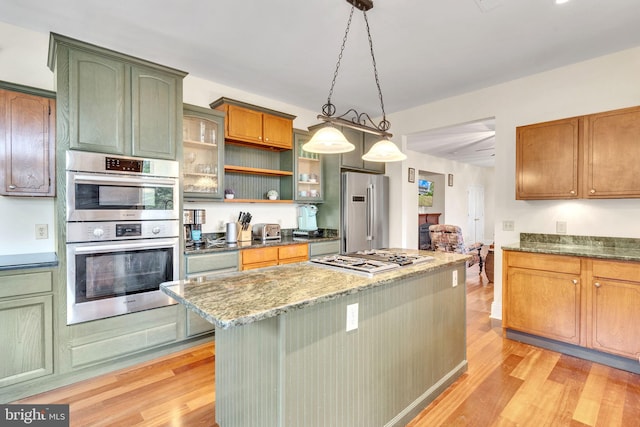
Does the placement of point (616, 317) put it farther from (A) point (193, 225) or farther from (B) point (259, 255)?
(A) point (193, 225)

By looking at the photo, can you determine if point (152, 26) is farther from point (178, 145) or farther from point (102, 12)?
point (178, 145)

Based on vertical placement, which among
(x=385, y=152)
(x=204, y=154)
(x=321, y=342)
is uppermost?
(x=204, y=154)

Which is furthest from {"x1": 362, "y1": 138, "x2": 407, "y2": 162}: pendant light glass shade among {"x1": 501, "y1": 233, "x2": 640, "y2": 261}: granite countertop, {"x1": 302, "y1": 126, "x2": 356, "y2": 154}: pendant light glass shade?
{"x1": 501, "y1": 233, "x2": 640, "y2": 261}: granite countertop

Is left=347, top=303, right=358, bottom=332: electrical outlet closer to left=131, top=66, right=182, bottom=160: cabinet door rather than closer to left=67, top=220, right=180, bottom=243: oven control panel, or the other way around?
left=67, top=220, right=180, bottom=243: oven control panel

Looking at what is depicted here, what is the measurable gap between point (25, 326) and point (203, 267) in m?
1.22

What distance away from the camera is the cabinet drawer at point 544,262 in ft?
8.76

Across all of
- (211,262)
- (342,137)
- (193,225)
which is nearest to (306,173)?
(193,225)

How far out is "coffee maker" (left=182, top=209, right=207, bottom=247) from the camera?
3.14m

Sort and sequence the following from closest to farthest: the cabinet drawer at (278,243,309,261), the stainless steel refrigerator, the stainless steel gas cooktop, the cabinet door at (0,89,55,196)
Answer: the stainless steel gas cooktop < the cabinet door at (0,89,55,196) < the cabinet drawer at (278,243,309,261) < the stainless steel refrigerator

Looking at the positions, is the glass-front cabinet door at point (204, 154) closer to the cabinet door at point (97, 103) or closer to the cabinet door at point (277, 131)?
the cabinet door at point (277, 131)

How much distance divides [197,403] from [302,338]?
1228 mm

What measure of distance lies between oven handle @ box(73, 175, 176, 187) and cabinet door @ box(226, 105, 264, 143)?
911 millimetres

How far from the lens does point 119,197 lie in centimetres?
246

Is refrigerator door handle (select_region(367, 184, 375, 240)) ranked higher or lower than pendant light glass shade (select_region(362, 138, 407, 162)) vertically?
lower
